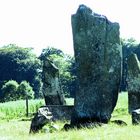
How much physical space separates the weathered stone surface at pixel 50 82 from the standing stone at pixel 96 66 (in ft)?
39.7

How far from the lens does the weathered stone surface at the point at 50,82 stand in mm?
29047

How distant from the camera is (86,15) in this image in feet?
55.7

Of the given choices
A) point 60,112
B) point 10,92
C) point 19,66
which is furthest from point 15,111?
point 19,66

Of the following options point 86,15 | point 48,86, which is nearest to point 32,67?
point 48,86

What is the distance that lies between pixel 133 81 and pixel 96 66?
11991 mm

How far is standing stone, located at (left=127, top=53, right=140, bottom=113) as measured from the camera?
27.9 metres

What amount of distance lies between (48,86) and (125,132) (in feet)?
55.3

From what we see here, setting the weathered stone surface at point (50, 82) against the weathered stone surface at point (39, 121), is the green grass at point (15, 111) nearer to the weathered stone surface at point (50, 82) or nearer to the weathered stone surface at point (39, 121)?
the weathered stone surface at point (50, 82)

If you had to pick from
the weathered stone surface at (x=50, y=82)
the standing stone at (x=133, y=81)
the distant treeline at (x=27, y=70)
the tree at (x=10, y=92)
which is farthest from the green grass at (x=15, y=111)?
the distant treeline at (x=27, y=70)

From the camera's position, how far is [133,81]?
28438mm

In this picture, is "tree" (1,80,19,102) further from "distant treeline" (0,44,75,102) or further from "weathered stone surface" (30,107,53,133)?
"weathered stone surface" (30,107,53,133)

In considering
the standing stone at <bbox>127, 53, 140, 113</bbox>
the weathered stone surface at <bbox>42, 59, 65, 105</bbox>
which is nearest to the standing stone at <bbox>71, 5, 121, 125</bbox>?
the standing stone at <bbox>127, 53, 140, 113</bbox>

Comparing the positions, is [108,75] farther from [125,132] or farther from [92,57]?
[125,132]

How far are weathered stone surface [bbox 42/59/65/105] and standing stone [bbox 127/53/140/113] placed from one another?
378 centimetres
